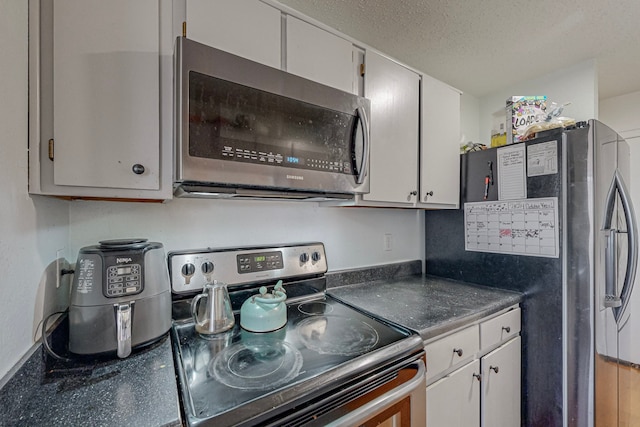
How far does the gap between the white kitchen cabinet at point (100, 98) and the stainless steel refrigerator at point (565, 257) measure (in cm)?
169

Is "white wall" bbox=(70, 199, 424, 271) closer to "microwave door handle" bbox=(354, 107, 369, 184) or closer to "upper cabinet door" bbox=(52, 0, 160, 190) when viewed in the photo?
"upper cabinet door" bbox=(52, 0, 160, 190)

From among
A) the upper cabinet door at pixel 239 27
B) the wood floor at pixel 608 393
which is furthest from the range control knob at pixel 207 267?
the wood floor at pixel 608 393

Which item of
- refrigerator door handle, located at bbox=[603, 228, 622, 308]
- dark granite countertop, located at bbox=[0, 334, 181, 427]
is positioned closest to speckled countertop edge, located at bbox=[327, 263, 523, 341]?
refrigerator door handle, located at bbox=[603, 228, 622, 308]

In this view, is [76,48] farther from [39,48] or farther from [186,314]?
[186,314]

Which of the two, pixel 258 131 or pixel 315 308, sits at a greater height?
pixel 258 131

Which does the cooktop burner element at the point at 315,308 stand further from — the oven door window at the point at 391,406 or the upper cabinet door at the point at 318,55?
the upper cabinet door at the point at 318,55

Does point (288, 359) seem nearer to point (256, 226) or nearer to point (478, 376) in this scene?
point (256, 226)

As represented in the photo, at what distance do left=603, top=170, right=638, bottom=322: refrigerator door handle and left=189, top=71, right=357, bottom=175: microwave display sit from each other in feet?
4.48

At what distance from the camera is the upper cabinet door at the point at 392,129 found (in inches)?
53.2

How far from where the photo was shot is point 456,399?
117 centimetres

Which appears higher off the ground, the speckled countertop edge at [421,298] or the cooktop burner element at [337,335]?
the speckled countertop edge at [421,298]

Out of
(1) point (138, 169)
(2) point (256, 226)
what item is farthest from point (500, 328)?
(1) point (138, 169)

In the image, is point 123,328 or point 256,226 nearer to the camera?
point 123,328

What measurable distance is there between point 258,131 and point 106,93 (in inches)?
17.1
